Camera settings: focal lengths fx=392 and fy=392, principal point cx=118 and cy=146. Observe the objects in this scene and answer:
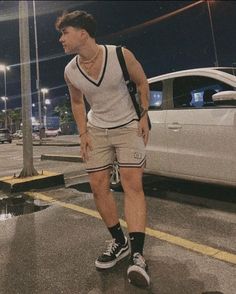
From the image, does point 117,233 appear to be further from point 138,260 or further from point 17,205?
point 17,205

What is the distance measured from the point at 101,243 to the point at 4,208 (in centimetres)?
220

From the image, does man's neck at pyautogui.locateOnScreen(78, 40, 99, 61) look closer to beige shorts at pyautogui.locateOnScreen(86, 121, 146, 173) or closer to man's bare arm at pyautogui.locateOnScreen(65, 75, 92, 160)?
man's bare arm at pyautogui.locateOnScreen(65, 75, 92, 160)

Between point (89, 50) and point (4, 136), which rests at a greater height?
point (4, 136)

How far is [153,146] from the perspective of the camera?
5.35 meters

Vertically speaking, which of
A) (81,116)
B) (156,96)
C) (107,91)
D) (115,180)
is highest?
(156,96)

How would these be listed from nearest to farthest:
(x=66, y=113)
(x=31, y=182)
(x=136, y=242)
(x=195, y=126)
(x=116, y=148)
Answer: (x=136, y=242)
(x=116, y=148)
(x=195, y=126)
(x=31, y=182)
(x=66, y=113)

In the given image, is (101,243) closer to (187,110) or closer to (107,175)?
(107,175)

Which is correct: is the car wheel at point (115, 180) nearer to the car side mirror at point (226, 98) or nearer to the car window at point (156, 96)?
the car window at point (156, 96)

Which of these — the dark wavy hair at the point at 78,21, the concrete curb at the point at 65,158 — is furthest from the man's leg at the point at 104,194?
the concrete curb at the point at 65,158

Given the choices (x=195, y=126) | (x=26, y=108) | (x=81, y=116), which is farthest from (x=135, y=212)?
(x=26, y=108)

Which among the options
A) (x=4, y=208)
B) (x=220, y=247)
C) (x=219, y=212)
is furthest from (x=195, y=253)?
(x=4, y=208)

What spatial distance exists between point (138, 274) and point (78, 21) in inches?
73.8

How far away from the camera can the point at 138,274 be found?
2656mm

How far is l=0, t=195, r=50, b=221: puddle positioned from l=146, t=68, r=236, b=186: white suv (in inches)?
64.6
